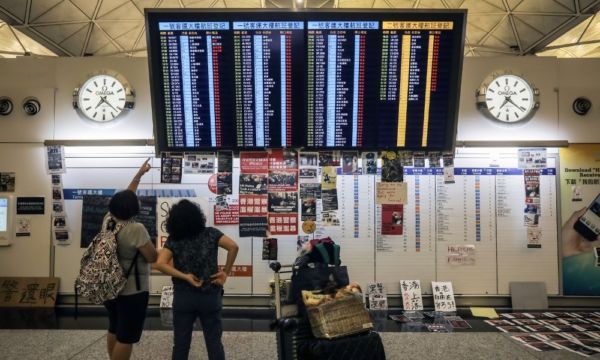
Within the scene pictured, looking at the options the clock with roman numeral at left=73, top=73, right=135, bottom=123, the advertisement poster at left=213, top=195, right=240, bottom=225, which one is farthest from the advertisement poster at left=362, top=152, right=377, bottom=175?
the clock with roman numeral at left=73, top=73, right=135, bottom=123

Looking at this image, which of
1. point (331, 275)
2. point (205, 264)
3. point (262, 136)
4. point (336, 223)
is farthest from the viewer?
point (336, 223)

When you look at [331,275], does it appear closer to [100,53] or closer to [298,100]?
[298,100]

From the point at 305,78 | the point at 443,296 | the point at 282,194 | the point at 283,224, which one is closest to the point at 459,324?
the point at 443,296

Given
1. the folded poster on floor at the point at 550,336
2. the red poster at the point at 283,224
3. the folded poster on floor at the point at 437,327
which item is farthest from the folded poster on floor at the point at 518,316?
the red poster at the point at 283,224

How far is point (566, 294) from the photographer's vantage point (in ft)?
14.9

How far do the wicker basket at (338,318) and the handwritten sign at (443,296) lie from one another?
2342mm

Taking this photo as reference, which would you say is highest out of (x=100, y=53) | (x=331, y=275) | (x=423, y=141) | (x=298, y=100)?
(x=100, y=53)

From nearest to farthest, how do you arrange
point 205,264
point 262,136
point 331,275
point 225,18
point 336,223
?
point 331,275, point 205,264, point 225,18, point 262,136, point 336,223

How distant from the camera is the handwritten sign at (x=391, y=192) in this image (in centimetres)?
398

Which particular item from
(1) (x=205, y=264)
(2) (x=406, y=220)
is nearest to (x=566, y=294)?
(2) (x=406, y=220)

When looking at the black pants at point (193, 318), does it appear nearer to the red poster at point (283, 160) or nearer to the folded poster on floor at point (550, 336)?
the red poster at point (283, 160)

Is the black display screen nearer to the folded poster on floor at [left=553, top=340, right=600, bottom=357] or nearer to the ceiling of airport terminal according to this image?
the folded poster on floor at [left=553, top=340, right=600, bottom=357]

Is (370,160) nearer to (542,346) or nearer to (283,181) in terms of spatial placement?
(283,181)

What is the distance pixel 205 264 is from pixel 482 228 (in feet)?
10.4
